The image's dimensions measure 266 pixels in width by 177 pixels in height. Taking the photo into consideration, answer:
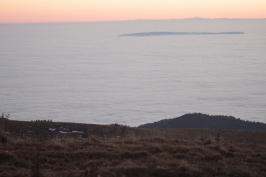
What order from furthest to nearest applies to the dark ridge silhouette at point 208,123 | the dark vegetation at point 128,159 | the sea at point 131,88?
the sea at point 131,88, the dark ridge silhouette at point 208,123, the dark vegetation at point 128,159

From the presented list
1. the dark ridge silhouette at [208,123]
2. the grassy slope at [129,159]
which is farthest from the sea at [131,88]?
the grassy slope at [129,159]

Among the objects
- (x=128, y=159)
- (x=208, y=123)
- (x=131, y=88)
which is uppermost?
(x=131, y=88)

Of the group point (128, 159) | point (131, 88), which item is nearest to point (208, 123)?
point (128, 159)

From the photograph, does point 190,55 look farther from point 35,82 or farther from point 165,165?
point 165,165

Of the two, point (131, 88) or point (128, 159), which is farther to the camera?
point (131, 88)

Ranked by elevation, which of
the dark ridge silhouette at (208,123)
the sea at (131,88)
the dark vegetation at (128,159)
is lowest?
the dark vegetation at (128,159)

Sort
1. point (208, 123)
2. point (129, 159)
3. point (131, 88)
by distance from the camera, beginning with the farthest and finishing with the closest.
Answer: point (131, 88) < point (208, 123) < point (129, 159)

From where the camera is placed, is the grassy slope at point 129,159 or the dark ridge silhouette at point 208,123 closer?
the grassy slope at point 129,159

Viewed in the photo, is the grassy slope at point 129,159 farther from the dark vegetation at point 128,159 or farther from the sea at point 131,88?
the sea at point 131,88

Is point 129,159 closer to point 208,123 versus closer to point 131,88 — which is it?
point 208,123

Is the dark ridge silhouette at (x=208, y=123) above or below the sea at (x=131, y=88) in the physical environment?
below

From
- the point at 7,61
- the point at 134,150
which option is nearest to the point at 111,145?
the point at 134,150

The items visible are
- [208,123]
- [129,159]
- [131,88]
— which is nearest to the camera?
[129,159]

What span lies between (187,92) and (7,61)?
48.0 m
